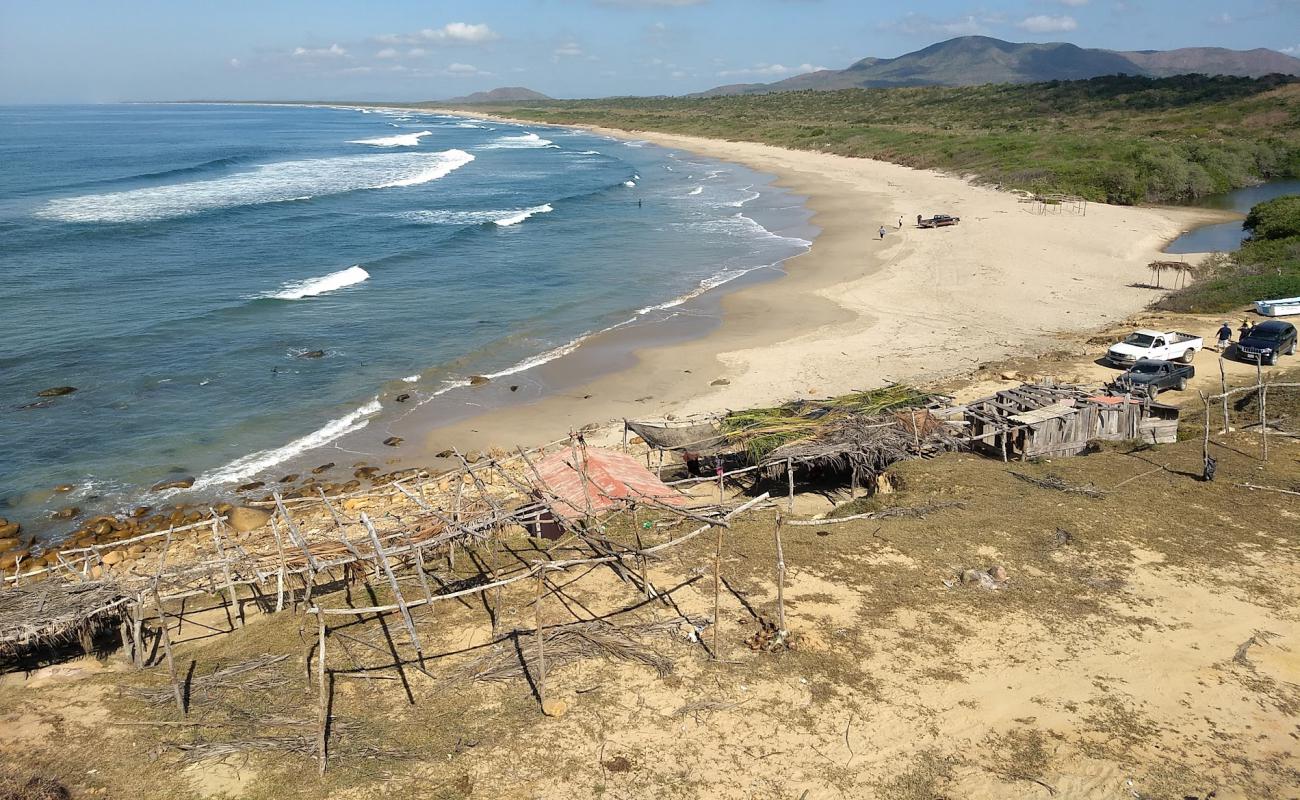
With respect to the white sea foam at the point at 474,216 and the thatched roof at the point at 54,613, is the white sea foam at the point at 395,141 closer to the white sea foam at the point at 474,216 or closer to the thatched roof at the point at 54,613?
the white sea foam at the point at 474,216

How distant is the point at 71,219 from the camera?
1967 inches

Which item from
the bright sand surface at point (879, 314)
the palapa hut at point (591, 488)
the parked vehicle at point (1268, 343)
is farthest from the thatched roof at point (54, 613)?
the parked vehicle at point (1268, 343)

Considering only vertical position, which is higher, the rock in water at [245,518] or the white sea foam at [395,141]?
the white sea foam at [395,141]

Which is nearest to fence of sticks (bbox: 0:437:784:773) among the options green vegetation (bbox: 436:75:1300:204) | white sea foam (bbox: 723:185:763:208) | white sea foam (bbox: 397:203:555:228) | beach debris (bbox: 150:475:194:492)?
beach debris (bbox: 150:475:194:492)

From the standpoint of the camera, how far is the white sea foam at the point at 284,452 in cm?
2109

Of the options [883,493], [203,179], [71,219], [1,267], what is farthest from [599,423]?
[203,179]

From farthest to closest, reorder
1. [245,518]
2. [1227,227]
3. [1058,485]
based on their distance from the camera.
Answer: [1227,227], [245,518], [1058,485]

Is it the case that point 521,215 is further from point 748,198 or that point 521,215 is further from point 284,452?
point 284,452

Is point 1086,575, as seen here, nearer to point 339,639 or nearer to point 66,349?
point 339,639

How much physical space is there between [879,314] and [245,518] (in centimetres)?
2419

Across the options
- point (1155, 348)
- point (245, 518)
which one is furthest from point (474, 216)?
point (1155, 348)

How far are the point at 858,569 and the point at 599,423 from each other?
11211mm

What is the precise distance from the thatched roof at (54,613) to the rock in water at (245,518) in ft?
20.2

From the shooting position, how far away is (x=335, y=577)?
14.3 m
